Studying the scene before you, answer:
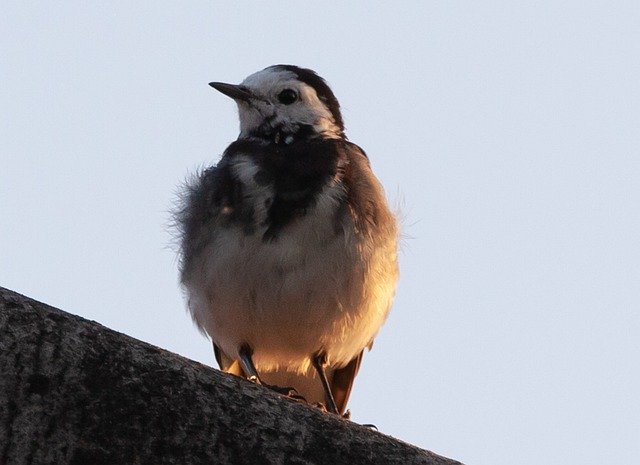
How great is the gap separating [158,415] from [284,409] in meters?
0.40

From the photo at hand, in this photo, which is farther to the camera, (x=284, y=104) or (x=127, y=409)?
(x=284, y=104)

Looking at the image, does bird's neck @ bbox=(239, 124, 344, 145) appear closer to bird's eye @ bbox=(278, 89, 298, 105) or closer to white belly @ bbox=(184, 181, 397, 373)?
bird's eye @ bbox=(278, 89, 298, 105)

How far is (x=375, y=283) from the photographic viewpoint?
636 cm

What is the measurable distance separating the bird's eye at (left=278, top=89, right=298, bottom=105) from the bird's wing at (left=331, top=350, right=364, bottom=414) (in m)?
1.84

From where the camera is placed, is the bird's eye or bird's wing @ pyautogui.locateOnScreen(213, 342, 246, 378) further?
the bird's eye

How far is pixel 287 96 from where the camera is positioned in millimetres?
7363

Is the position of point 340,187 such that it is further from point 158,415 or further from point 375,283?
point 158,415

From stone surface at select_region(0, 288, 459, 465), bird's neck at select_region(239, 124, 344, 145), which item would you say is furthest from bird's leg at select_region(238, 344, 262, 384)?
stone surface at select_region(0, 288, 459, 465)

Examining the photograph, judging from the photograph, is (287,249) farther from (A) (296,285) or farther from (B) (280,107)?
(B) (280,107)

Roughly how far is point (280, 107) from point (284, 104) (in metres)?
0.05

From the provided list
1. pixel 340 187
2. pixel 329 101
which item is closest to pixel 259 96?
pixel 329 101

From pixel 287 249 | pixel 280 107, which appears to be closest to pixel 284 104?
pixel 280 107

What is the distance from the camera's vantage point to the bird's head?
7.18 meters

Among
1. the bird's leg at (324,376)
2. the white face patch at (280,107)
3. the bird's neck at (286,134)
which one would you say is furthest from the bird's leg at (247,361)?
the white face patch at (280,107)
